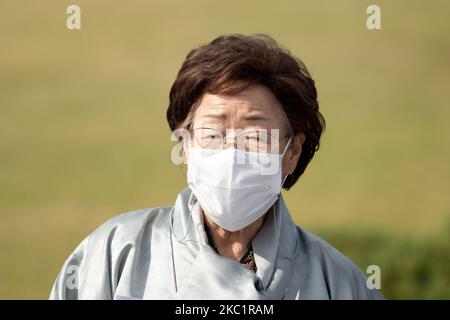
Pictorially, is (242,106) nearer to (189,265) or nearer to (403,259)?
(189,265)

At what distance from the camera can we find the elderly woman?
304cm

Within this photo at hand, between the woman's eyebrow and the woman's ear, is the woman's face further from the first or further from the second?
the woman's ear

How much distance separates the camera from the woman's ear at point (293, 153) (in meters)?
3.22

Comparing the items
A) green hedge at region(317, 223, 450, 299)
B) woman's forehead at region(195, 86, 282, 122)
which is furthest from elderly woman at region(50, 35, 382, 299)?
green hedge at region(317, 223, 450, 299)

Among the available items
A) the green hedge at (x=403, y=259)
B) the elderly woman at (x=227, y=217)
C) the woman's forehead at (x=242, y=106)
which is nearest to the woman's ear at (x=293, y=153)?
the elderly woman at (x=227, y=217)

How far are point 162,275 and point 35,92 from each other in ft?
16.2

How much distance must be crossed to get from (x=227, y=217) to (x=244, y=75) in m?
0.42

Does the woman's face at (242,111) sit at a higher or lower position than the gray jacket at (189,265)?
higher

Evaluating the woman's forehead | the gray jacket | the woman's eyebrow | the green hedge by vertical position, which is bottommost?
the green hedge

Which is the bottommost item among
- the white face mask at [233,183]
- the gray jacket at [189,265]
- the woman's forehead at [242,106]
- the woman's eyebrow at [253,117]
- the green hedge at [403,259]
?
the green hedge at [403,259]

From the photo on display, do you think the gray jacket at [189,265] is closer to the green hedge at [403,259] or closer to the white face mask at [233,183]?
the white face mask at [233,183]

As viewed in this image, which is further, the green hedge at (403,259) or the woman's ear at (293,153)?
the green hedge at (403,259)
